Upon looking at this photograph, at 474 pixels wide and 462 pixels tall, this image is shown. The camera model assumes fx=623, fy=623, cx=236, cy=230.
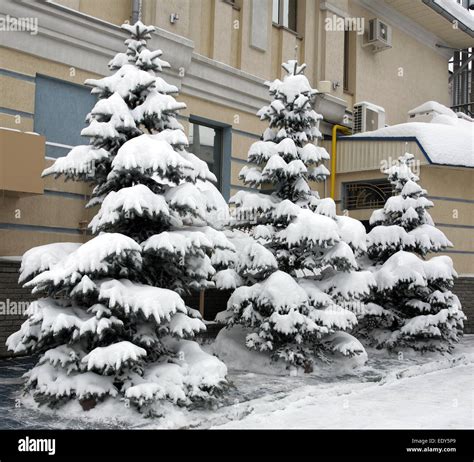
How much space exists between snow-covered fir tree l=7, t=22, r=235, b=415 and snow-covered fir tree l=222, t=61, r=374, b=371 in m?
1.75

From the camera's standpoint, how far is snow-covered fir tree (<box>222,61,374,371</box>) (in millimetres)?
8766

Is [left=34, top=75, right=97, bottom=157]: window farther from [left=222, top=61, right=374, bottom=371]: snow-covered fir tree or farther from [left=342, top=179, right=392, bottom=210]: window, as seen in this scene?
[left=342, top=179, right=392, bottom=210]: window

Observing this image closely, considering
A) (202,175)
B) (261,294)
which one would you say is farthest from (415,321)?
(202,175)

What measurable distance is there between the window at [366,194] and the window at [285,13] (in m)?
4.24

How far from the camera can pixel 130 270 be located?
6.89 metres

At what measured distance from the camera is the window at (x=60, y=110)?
1005cm

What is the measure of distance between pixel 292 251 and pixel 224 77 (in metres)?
5.08

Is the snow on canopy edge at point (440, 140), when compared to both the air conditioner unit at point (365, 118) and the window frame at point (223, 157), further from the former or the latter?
the window frame at point (223, 157)

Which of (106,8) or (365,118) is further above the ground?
(106,8)

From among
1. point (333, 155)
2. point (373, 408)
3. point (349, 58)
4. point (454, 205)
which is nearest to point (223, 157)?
point (333, 155)

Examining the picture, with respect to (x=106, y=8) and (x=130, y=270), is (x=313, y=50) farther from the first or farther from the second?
(x=130, y=270)

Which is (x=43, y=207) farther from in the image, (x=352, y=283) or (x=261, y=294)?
(x=352, y=283)

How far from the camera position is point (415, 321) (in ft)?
36.1

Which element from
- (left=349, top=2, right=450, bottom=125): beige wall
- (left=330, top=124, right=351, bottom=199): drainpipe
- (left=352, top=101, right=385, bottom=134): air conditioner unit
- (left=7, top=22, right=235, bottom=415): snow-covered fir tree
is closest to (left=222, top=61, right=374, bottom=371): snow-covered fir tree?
(left=7, top=22, right=235, bottom=415): snow-covered fir tree
